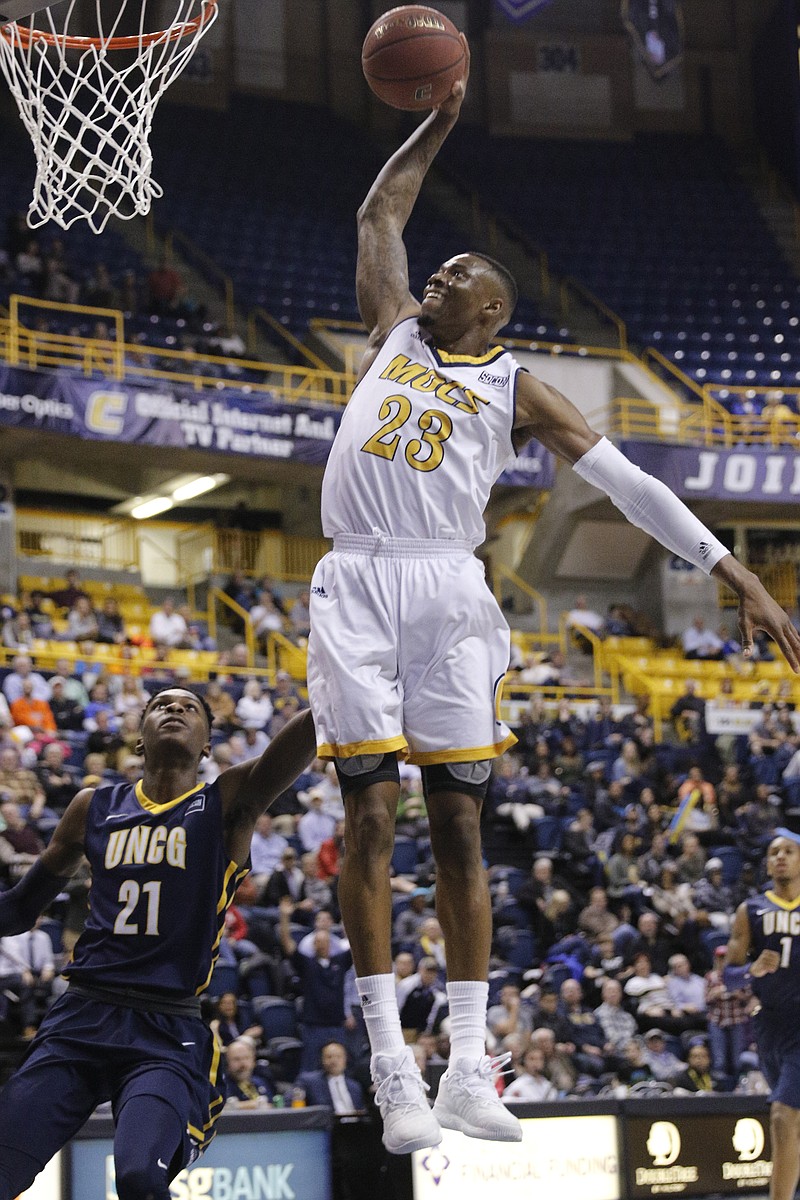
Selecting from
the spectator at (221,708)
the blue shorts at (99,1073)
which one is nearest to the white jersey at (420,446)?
the blue shorts at (99,1073)

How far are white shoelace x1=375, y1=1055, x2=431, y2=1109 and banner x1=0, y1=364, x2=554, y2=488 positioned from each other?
1474 cm

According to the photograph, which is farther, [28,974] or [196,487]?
[196,487]

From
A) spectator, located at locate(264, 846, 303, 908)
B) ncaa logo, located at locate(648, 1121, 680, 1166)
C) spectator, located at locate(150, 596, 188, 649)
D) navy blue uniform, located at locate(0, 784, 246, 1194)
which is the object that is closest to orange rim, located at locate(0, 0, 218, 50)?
navy blue uniform, located at locate(0, 784, 246, 1194)

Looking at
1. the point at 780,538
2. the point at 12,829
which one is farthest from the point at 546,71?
the point at 12,829

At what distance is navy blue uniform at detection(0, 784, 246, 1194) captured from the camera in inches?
179

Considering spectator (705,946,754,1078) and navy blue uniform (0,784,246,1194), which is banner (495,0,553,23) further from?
navy blue uniform (0,784,246,1194)

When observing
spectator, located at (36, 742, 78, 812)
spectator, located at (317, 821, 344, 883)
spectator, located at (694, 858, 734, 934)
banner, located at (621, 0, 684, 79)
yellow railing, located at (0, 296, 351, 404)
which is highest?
banner, located at (621, 0, 684, 79)

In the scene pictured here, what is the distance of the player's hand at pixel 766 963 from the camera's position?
24.2 feet

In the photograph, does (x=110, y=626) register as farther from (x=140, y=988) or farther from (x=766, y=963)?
(x=140, y=988)

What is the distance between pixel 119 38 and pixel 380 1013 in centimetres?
417

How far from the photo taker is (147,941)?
15.6 ft

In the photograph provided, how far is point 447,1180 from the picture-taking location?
26.2 feet

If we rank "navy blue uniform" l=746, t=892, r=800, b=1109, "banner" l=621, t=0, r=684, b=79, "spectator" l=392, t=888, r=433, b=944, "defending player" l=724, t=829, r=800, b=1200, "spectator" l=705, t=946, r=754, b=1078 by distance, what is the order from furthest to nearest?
"banner" l=621, t=0, r=684, b=79 → "spectator" l=705, t=946, r=754, b=1078 → "spectator" l=392, t=888, r=433, b=944 → "navy blue uniform" l=746, t=892, r=800, b=1109 → "defending player" l=724, t=829, r=800, b=1200

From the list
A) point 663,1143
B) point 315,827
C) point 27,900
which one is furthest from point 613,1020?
point 27,900
